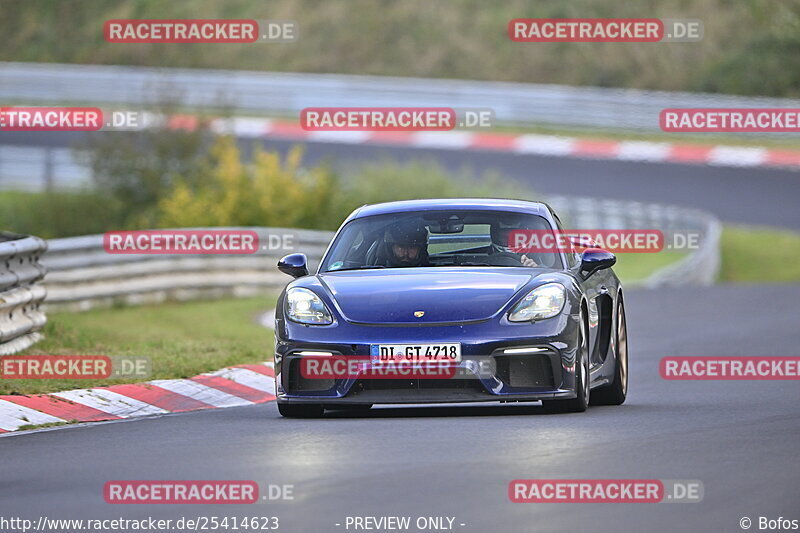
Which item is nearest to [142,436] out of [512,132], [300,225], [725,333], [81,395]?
[81,395]

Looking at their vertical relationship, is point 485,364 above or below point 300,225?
below

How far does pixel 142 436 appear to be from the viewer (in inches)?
374

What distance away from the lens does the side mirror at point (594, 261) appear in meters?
10.9

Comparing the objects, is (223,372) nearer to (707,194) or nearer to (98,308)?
(98,308)

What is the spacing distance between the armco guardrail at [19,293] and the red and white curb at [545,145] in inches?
815

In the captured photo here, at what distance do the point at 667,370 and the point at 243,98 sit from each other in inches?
1019

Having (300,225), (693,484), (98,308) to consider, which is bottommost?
(693,484)

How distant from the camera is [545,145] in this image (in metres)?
37.2

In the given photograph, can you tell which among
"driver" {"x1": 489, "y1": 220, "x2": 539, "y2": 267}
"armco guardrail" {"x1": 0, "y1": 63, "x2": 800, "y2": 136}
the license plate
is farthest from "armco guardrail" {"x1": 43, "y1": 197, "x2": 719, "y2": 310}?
the license plate

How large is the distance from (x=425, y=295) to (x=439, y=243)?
1.00 metres
